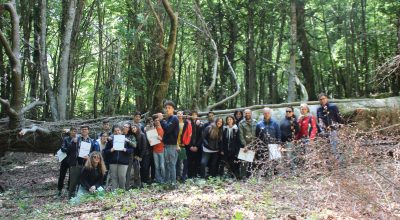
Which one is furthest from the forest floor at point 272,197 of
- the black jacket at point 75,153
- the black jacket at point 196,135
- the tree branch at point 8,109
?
the tree branch at point 8,109

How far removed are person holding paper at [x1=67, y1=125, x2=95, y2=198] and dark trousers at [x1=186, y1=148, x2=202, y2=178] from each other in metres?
2.26

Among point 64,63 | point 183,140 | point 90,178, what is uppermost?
point 64,63

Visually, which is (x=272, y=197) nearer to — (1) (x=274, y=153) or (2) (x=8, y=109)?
(1) (x=274, y=153)

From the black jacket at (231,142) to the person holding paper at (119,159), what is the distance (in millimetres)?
2116

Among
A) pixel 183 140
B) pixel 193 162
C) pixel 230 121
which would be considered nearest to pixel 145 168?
pixel 183 140

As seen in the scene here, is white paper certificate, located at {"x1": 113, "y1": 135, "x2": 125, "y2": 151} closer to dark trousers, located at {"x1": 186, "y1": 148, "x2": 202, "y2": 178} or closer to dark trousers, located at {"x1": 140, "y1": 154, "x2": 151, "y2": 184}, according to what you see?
dark trousers, located at {"x1": 140, "y1": 154, "x2": 151, "y2": 184}

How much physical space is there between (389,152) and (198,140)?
513cm

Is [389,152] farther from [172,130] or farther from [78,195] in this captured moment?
[78,195]

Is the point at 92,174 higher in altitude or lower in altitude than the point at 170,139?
lower

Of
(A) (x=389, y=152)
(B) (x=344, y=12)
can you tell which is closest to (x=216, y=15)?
(B) (x=344, y=12)

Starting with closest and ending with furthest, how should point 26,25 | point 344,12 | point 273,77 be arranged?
point 26,25 → point 344,12 → point 273,77

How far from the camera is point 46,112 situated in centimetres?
1738

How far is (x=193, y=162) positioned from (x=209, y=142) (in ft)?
2.39

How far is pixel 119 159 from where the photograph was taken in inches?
351
